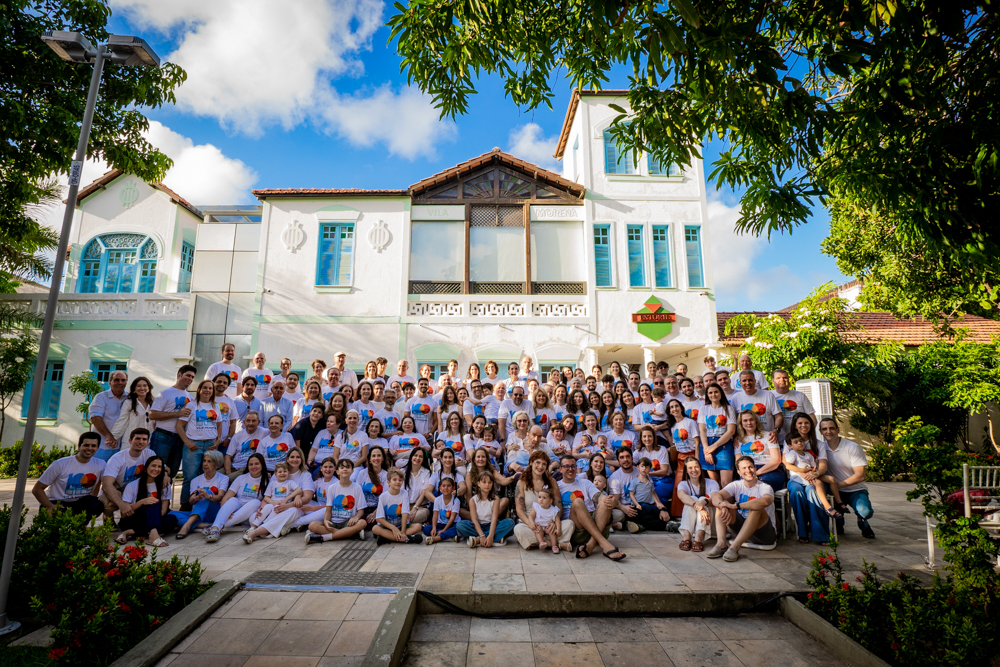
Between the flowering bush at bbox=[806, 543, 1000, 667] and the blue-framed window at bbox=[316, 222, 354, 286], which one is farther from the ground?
the blue-framed window at bbox=[316, 222, 354, 286]

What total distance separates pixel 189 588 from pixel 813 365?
41.6ft

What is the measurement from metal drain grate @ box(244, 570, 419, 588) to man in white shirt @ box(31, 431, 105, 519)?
2996 millimetres

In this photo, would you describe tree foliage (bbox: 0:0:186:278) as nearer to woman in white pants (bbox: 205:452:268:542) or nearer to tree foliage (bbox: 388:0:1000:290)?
woman in white pants (bbox: 205:452:268:542)

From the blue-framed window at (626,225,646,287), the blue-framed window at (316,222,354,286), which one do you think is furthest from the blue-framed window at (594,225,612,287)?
the blue-framed window at (316,222,354,286)

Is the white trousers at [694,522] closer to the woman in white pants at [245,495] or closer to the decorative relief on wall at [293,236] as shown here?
the woman in white pants at [245,495]

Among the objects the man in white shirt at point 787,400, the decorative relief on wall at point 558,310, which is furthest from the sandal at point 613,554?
the decorative relief on wall at point 558,310

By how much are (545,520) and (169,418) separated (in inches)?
218

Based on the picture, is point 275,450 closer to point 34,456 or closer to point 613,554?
point 613,554

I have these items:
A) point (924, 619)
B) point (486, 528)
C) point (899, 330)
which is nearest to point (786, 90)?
point (924, 619)

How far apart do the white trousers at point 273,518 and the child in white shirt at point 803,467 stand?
6777 millimetres

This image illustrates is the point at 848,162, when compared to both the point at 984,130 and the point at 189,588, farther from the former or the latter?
the point at 189,588

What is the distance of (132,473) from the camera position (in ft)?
22.1

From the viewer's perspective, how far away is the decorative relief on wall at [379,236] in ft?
49.0

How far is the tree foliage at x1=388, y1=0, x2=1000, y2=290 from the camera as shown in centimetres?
337
